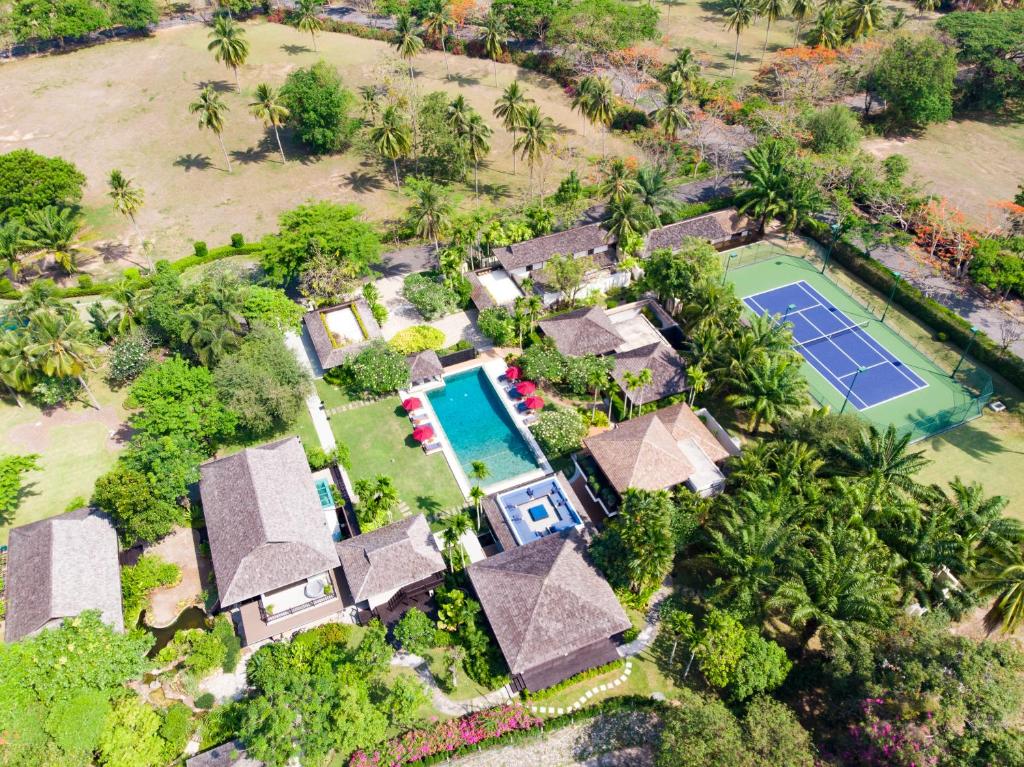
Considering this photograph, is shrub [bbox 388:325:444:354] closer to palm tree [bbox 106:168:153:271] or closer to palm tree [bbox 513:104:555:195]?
palm tree [bbox 513:104:555:195]

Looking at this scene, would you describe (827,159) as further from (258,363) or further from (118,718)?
(118,718)

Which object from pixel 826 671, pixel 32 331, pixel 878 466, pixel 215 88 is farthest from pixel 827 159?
pixel 215 88

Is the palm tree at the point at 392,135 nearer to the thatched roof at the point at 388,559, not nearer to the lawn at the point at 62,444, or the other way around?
the lawn at the point at 62,444

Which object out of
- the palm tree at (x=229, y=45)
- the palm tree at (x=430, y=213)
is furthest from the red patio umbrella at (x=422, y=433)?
the palm tree at (x=229, y=45)

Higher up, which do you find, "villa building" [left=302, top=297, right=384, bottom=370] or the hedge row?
the hedge row

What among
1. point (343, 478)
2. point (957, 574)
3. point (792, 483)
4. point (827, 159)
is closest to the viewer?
point (957, 574)

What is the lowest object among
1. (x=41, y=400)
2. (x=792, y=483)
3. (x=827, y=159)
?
(x=41, y=400)

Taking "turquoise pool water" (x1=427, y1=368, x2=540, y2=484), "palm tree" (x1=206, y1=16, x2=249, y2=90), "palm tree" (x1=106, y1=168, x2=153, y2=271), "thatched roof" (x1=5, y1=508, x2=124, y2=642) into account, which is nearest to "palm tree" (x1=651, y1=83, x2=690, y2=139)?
"turquoise pool water" (x1=427, y1=368, x2=540, y2=484)
